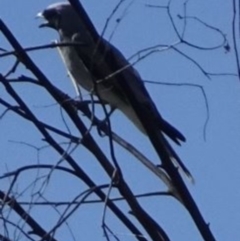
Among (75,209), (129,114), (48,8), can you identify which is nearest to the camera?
(75,209)

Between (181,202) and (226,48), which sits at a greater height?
(226,48)

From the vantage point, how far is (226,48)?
2.42 m

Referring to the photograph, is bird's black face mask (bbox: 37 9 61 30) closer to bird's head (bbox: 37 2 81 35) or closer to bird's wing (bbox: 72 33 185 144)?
bird's head (bbox: 37 2 81 35)

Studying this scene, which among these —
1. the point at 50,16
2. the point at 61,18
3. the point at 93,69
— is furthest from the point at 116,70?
the point at 50,16

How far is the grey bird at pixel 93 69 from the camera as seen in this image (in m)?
3.13

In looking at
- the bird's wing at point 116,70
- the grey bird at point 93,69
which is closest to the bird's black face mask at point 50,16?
the grey bird at point 93,69

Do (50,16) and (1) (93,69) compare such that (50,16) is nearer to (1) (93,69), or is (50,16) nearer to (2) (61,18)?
(2) (61,18)

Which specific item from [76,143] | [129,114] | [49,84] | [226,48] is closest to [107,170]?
[76,143]

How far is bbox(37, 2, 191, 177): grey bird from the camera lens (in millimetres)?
3131

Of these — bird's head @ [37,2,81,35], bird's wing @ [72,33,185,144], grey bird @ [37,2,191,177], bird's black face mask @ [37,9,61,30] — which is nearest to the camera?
bird's wing @ [72,33,185,144]

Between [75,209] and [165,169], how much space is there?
0.86ft

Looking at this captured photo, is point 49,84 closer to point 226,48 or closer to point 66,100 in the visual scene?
point 66,100

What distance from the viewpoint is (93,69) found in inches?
118

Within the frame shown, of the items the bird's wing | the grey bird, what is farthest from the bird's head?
the bird's wing
